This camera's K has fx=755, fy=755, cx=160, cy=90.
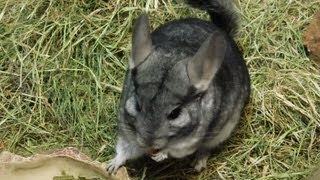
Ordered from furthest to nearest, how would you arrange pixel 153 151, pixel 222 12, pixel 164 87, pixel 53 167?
1. pixel 222 12
2. pixel 53 167
3. pixel 153 151
4. pixel 164 87

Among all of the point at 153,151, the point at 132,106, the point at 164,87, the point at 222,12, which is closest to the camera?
the point at 164,87

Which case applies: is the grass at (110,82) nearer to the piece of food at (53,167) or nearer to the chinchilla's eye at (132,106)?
the piece of food at (53,167)

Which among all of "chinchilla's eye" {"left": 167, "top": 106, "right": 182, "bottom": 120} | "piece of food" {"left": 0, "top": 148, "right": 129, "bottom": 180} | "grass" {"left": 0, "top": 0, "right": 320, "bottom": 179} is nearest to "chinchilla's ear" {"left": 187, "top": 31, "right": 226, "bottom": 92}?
"chinchilla's eye" {"left": 167, "top": 106, "right": 182, "bottom": 120}

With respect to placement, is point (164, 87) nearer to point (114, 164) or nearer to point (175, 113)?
point (175, 113)

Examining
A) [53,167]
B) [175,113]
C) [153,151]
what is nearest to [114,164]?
[53,167]

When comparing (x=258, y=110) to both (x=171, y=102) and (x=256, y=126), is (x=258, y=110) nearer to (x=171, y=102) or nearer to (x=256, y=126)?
(x=256, y=126)

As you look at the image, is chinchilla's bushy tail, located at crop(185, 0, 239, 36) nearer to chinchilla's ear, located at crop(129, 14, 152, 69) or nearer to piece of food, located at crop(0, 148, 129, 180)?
chinchilla's ear, located at crop(129, 14, 152, 69)
